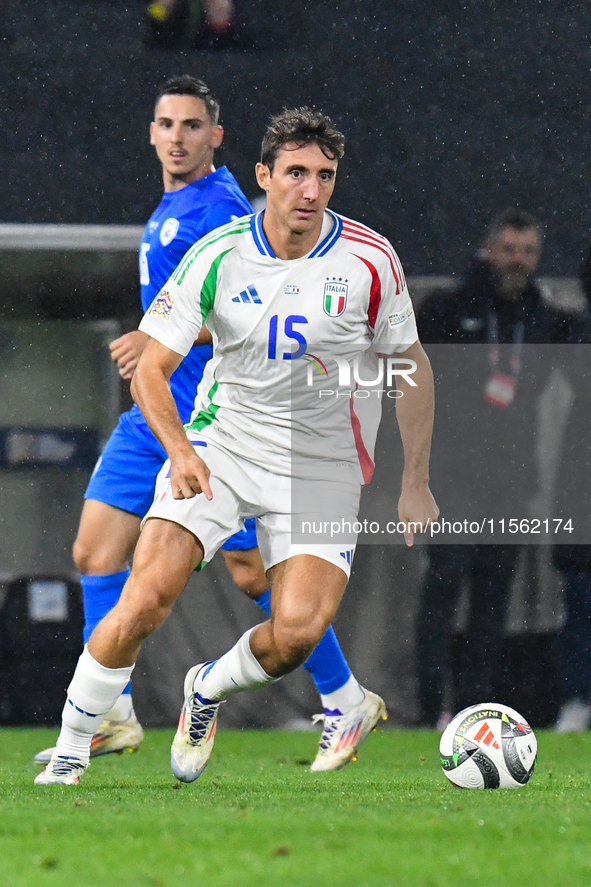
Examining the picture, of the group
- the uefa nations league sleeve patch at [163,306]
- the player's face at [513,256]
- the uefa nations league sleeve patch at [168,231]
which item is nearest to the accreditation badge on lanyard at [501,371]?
the player's face at [513,256]

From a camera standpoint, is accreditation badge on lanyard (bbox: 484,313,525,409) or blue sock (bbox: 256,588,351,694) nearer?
blue sock (bbox: 256,588,351,694)

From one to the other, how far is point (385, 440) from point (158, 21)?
2.27 metres

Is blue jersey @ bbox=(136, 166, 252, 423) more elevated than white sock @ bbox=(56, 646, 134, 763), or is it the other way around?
blue jersey @ bbox=(136, 166, 252, 423)

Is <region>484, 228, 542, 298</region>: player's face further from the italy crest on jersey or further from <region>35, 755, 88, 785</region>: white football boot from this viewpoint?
<region>35, 755, 88, 785</region>: white football boot

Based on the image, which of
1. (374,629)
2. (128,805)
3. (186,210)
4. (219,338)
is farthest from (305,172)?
(374,629)

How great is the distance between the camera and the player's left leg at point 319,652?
14.8 feet

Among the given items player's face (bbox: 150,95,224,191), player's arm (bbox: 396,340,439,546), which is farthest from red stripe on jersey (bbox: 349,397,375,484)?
player's face (bbox: 150,95,224,191)

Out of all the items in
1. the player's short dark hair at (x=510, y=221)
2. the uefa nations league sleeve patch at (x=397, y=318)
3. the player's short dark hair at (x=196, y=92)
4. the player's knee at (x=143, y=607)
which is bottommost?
the player's knee at (x=143, y=607)

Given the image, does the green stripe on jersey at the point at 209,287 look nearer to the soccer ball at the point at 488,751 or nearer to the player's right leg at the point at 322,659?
the player's right leg at the point at 322,659

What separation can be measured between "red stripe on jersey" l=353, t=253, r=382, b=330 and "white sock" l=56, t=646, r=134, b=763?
133 centimetres

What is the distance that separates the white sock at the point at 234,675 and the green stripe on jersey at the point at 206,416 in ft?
2.24

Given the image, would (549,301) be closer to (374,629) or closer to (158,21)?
(374,629)

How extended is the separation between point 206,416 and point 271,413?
0.21 meters

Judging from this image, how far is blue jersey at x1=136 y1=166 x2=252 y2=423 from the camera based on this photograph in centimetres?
475
